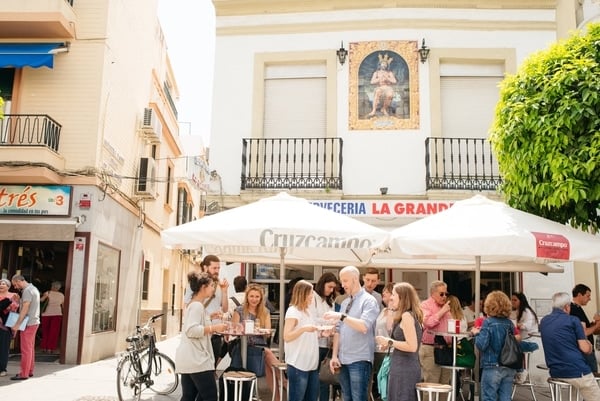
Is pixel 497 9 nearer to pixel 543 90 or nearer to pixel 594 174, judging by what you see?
pixel 543 90

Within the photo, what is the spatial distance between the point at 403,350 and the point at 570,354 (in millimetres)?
2223

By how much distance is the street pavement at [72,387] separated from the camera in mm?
8703

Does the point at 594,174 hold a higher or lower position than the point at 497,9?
lower

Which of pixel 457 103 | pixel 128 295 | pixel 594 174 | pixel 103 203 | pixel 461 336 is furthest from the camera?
pixel 128 295

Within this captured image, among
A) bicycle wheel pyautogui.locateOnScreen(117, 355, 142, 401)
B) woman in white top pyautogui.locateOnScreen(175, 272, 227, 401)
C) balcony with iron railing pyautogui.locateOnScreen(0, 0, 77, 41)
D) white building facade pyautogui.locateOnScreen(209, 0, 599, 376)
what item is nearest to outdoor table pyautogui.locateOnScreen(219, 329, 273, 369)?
woman in white top pyautogui.locateOnScreen(175, 272, 227, 401)

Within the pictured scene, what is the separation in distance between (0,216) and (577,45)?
12003mm

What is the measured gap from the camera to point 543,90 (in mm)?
8094

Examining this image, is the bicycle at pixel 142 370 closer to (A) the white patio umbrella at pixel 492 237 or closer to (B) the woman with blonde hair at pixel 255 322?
(B) the woman with blonde hair at pixel 255 322

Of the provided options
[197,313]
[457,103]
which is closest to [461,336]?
[197,313]

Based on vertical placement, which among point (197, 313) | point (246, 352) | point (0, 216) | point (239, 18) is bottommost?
point (246, 352)

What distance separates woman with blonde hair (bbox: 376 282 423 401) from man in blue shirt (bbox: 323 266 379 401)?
0.33 meters

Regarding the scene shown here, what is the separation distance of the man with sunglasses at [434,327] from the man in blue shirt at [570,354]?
52.8 inches

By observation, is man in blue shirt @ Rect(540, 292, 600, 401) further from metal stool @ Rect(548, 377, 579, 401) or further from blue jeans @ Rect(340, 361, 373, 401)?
blue jeans @ Rect(340, 361, 373, 401)

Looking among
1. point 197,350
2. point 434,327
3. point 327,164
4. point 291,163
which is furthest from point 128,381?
point 327,164
